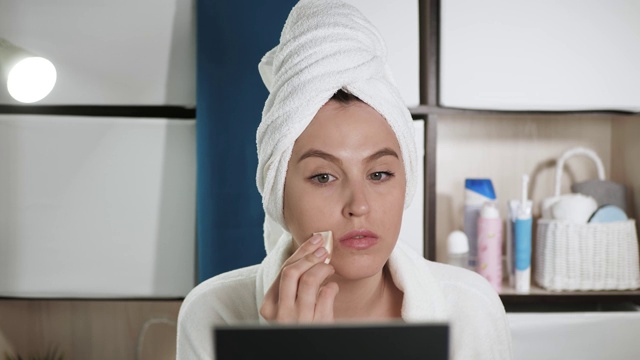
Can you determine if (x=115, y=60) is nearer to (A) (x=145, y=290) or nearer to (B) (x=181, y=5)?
(B) (x=181, y=5)

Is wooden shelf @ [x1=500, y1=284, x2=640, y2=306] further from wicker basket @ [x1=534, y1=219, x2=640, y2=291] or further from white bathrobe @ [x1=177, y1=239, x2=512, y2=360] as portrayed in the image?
white bathrobe @ [x1=177, y1=239, x2=512, y2=360]

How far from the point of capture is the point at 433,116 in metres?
1.49

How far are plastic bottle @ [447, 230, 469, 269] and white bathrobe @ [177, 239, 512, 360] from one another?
0.43 meters

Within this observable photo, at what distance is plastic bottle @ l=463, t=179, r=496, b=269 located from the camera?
1618mm

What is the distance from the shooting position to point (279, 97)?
34.4 inches

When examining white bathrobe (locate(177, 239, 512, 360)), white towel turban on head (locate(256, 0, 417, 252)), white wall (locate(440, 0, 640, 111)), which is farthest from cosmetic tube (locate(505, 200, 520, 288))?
white towel turban on head (locate(256, 0, 417, 252))

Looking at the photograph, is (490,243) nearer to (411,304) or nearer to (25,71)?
(411,304)

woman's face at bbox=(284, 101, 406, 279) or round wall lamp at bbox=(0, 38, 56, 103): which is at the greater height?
round wall lamp at bbox=(0, 38, 56, 103)

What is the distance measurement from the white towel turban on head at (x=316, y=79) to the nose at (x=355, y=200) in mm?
104

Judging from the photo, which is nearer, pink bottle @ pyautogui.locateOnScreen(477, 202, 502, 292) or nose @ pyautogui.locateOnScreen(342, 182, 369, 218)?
nose @ pyautogui.locateOnScreen(342, 182, 369, 218)

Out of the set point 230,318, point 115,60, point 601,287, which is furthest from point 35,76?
point 601,287

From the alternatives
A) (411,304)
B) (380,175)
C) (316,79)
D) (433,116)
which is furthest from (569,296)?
(316,79)

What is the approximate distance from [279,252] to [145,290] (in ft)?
2.25

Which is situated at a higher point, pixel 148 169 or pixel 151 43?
pixel 151 43
